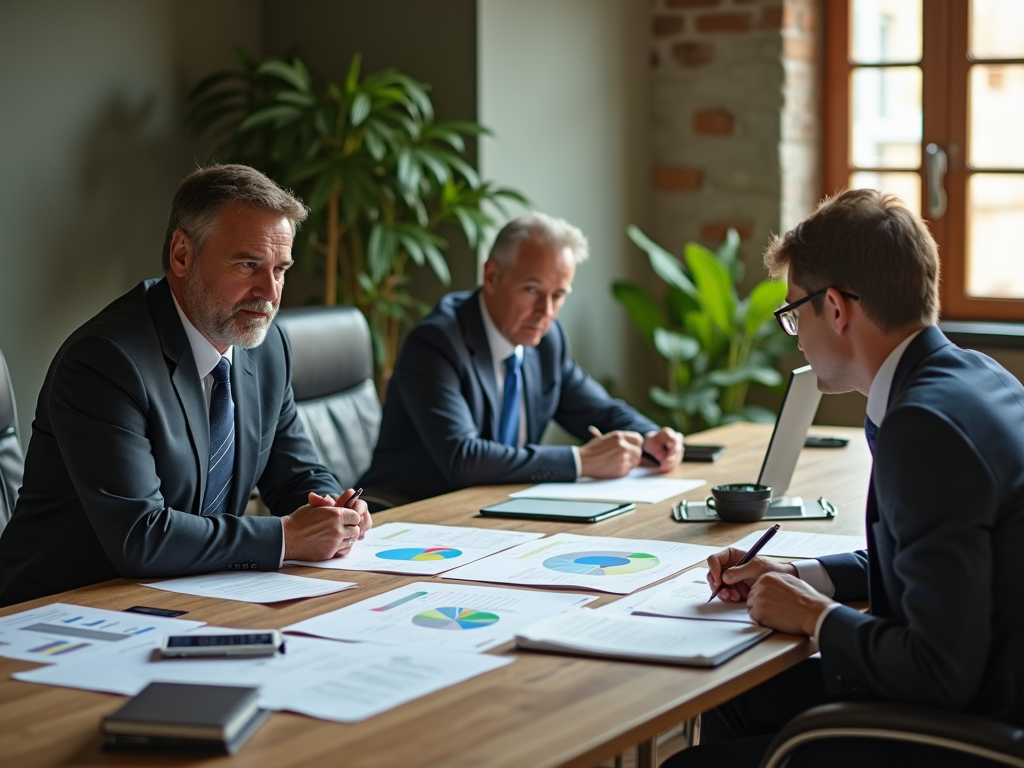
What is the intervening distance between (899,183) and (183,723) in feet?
14.0

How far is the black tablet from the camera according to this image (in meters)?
2.45

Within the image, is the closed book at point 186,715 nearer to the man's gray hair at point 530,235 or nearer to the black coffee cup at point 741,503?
the black coffee cup at point 741,503

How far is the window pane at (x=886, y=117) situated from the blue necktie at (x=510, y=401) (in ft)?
7.81

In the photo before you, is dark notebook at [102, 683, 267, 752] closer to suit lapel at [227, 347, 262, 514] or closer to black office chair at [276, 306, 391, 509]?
suit lapel at [227, 347, 262, 514]

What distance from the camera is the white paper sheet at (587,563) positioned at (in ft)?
6.45

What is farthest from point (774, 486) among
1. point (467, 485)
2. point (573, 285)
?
point (573, 285)

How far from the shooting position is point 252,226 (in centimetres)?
233

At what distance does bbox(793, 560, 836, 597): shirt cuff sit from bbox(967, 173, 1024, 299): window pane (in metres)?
3.30

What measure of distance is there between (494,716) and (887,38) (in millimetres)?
4170

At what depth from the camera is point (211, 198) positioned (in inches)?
91.0

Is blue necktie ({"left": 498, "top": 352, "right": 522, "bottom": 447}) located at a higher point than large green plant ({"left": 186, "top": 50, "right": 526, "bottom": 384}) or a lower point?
lower

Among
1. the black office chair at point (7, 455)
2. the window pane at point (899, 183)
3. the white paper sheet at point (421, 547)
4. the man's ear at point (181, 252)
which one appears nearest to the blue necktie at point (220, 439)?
the man's ear at point (181, 252)

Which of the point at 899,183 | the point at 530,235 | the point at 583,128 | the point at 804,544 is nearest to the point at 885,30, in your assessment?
the point at 899,183

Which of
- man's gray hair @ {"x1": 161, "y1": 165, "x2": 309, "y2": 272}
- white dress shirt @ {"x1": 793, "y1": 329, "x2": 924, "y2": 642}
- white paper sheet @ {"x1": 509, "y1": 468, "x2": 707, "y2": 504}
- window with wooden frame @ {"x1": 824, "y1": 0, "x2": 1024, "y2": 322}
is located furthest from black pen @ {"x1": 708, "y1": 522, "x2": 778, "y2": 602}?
window with wooden frame @ {"x1": 824, "y1": 0, "x2": 1024, "y2": 322}
